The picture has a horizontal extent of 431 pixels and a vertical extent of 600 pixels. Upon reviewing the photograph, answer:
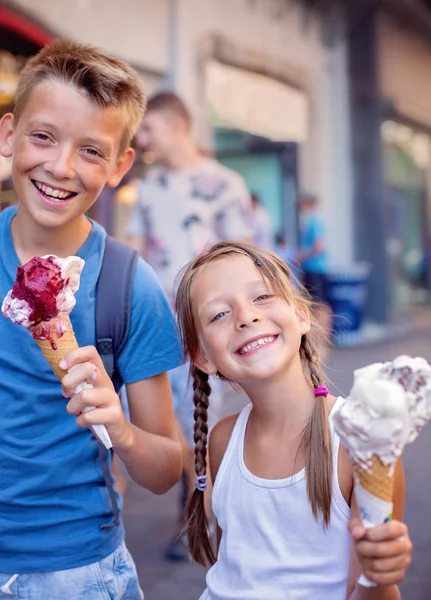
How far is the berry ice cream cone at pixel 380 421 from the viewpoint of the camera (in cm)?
134

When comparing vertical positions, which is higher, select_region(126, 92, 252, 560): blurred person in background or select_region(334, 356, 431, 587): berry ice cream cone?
select_region(126, 92, 252, 560): blurred person in background

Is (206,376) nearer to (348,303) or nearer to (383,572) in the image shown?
(383,572)

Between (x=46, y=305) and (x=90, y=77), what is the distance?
1.96 ft

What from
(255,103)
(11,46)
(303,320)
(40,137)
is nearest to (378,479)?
(303,320)

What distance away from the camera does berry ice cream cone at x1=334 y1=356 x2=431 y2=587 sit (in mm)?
1344

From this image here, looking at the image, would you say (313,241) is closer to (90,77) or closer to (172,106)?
(172,106)

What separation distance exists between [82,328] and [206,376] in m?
0.44

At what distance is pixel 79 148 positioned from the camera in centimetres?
183

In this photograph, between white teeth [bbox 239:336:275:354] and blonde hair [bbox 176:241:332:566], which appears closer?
white teeth [bbox 239:336:275:354]

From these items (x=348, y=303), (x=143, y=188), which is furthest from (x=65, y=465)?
(x=348, y=303)

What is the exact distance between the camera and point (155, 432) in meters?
1.91

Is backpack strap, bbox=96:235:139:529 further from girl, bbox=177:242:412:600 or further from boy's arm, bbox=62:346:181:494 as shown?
girl, bbox=177:242:412:600

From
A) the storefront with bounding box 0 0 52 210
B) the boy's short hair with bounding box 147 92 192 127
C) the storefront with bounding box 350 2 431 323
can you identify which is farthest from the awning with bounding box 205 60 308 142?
the boy's short hair with bounding box 147 92 192 127

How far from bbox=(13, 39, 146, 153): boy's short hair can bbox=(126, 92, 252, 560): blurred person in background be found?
2.07 metres
